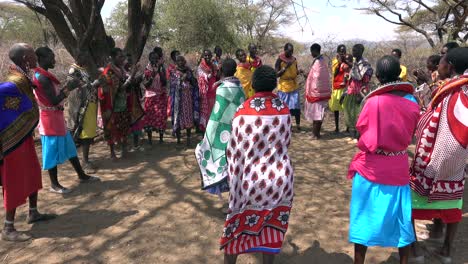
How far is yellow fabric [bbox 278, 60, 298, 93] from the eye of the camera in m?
7.58

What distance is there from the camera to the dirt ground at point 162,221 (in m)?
3.36

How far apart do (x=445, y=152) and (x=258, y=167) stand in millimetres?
1523

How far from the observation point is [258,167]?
2.64 meters

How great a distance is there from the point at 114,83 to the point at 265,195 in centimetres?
394

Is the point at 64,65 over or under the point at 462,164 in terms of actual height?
over

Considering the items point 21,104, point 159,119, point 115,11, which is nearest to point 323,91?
point 159,119

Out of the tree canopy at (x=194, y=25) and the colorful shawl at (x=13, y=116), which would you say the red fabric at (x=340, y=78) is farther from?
the tree canopy at (x=194, y=25)

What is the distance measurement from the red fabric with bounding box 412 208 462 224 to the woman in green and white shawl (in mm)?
1796

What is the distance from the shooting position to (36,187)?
3816 millimetres

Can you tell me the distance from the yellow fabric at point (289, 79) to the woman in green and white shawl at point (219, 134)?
3856 millimetres

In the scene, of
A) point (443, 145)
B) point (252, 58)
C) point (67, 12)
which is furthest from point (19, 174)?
point (252, 58)

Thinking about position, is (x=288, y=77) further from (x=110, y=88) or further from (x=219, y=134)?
(x=219, y=134)

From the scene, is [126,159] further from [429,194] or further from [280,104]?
[429,194]

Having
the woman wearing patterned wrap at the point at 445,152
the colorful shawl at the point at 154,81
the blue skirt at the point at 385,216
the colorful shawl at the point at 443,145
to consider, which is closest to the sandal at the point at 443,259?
the woman wearing patterned wrap at the point at 445,152
